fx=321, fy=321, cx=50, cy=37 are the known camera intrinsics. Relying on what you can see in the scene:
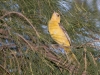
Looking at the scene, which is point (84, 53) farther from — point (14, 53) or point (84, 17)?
point (84, 17)

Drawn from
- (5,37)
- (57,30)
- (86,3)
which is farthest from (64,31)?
(5,37)

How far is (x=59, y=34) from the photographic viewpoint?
1975 mm

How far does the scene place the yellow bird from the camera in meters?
1.48

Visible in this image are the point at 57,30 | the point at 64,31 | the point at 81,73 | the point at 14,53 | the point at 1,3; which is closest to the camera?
the point at 81,73

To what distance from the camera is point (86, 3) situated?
2.03 meters

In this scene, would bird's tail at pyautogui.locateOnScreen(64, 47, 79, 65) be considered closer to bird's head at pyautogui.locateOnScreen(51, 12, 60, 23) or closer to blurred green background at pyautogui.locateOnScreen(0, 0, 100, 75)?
blurred green background at pyautogui.locateOnScreen(0, 0, 100, 75)

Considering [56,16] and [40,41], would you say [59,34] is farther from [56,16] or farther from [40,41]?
[40,41]

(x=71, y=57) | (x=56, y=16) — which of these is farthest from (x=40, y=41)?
(x=56, y=16)

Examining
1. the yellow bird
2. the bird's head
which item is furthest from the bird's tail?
the bird's head

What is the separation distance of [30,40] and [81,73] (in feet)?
1.16

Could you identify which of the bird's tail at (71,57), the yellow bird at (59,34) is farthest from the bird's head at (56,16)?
the bird's tail at (71,57)

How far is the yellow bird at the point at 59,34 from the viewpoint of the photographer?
148cm

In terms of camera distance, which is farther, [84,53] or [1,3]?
[1,3]

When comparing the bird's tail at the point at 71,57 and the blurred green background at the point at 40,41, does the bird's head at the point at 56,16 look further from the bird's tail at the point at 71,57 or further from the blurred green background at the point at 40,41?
the bird's tail at the point at 71,57
